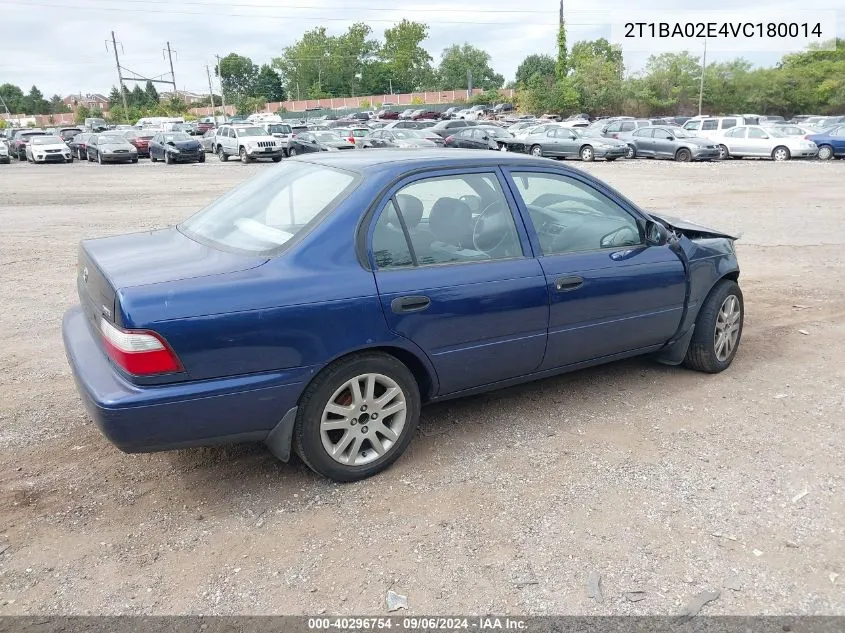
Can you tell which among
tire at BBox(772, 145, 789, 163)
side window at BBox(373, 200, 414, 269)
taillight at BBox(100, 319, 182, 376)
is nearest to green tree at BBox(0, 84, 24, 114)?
tire at BBox(772, 145, 789, 163)

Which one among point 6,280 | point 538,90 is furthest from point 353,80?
point 6,280

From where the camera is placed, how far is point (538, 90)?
211 ft

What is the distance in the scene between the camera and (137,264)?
11.5 feet

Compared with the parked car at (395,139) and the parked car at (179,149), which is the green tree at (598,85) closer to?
the parked car at (395,139)

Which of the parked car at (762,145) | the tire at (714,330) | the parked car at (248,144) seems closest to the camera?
the tire at (714,330)

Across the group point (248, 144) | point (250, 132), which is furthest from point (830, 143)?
point (250, 132)

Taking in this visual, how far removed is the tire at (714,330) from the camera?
4.96 meters

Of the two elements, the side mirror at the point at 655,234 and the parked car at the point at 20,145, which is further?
the parked car at the point at 20,145

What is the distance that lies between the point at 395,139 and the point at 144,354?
27.4 m

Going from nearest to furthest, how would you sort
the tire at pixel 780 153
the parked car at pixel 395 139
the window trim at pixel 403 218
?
the window trim at pixel 403 218 → the tire at pixel 780 153 → the parked car at pixel 395 139

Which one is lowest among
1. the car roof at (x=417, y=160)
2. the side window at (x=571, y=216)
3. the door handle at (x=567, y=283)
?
the door handle at (x=567, y=283)

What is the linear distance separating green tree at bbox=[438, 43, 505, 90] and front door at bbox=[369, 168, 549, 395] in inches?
5250

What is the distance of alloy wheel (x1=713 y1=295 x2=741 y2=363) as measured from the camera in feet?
16.6

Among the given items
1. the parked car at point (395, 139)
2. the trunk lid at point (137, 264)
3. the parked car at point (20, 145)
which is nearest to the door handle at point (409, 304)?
the trunk lid at point (137, 264)
